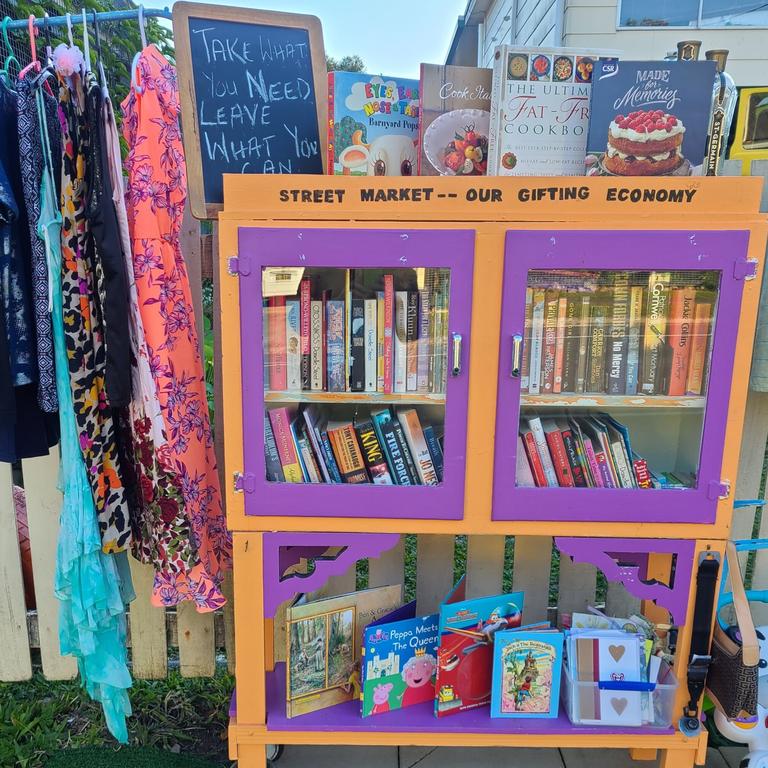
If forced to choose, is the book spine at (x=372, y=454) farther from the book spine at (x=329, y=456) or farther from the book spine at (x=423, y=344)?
the book spine at (x=423, y=344)

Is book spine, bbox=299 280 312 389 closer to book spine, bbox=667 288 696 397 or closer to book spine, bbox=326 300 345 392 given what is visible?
book spine, bbox=326 300 345 392

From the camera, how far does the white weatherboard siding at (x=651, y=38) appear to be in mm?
5105

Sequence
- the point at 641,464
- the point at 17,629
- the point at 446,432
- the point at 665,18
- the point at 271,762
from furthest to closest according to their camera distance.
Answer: the point at 665,18, the point at 17,629, the point at 271,762, the point at 641,464, the point at 446,432

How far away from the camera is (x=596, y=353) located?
1.85 metres

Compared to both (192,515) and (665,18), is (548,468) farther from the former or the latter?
(665,18)

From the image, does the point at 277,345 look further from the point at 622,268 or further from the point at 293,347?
the point at 622,268

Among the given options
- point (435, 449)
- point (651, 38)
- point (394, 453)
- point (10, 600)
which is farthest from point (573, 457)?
point (651, 38)

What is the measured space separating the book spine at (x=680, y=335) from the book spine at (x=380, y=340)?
86cm

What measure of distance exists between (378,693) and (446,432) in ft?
3.12

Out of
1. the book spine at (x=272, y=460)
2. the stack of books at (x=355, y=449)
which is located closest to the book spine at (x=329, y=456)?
the stack of books at (x=355, y=449)

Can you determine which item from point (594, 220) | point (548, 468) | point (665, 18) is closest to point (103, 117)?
point (594, 220)

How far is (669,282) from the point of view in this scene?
1.73 meters

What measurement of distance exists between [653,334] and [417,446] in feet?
2.63

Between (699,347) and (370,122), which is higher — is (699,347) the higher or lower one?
the lower one
